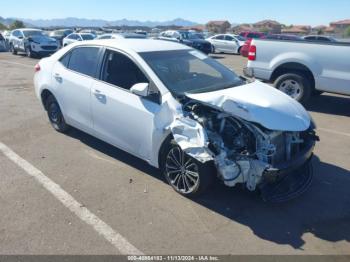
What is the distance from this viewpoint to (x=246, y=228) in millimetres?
3672

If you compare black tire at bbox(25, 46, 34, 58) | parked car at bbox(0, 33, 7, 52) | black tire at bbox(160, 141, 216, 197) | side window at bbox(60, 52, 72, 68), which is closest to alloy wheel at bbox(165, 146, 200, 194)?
black tire at bbox(160, 141, 216, 197)

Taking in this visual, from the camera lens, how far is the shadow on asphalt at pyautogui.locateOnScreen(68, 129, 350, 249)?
11.8ft

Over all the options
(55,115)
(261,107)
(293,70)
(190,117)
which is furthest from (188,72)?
(293,70)

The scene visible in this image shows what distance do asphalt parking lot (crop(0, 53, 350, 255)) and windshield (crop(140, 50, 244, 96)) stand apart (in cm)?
129

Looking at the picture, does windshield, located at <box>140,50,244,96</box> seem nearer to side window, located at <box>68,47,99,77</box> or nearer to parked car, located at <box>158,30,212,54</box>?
side window, located at <box>68,47,99,77</box>

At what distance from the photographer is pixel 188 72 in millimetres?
4816

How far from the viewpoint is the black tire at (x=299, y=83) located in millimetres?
8086

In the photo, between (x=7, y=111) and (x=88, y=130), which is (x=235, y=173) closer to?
(x=88, y=130)

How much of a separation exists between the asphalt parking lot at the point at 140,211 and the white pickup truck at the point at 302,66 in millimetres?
2656

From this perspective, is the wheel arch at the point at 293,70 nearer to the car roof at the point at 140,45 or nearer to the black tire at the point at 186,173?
the car roof at the point at 140,45

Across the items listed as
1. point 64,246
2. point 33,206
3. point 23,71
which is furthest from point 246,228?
point 23,71

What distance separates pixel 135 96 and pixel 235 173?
164 centimetres

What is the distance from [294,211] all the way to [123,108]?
245 cm

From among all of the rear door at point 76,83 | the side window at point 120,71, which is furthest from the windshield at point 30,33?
the side window at point 120,71
